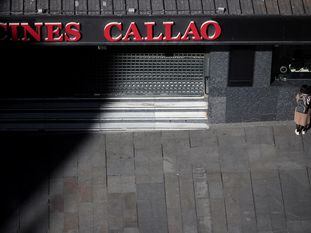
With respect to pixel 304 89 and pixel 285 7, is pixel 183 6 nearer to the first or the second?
pixel 285 7

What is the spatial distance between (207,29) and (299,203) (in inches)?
194

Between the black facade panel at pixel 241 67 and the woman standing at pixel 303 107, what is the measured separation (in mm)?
1317

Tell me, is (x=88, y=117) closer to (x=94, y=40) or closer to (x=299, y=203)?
(x=94, y=40)

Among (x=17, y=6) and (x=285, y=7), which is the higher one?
(x=17, y=6)

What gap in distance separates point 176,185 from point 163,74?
3.12m

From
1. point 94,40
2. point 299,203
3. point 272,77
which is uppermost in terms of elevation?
point 94,40

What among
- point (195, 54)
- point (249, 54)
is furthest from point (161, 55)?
point (249, 54)

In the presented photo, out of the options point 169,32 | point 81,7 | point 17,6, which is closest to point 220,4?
point 169,32

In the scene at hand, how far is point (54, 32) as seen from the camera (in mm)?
20516

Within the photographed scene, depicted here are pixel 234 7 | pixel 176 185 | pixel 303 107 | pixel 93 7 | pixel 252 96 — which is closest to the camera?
pixel 93 7

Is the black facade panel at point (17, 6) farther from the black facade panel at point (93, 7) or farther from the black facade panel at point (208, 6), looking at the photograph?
the black facade panel at point (208, 6)

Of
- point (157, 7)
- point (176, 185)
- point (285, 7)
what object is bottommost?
point (176, 185)

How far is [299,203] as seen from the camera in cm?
2127

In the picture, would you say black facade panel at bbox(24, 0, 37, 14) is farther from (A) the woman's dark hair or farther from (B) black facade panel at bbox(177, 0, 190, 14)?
(A) the woman's dark hair
